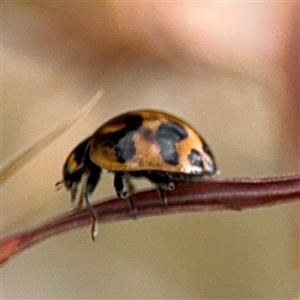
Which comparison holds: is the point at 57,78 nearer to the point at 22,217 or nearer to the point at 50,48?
the point at 50,48

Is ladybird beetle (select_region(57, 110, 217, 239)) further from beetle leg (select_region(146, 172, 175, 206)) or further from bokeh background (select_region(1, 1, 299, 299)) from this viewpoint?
bokeh background (select_region(1, 1, 299, 299))

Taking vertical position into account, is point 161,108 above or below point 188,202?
above

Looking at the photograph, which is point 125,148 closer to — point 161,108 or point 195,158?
point 195,158

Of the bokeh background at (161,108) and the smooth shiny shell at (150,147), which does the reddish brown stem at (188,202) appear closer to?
the smooth shiny shell at (150,147)

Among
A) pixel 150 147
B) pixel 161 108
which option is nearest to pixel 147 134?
pixel 150 147

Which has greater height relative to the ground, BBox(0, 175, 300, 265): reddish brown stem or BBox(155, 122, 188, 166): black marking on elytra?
BBox(155, 122, 188, 166): black marking on elytra

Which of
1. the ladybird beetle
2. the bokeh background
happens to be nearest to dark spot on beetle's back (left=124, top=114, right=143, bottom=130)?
the ladybird beetle
